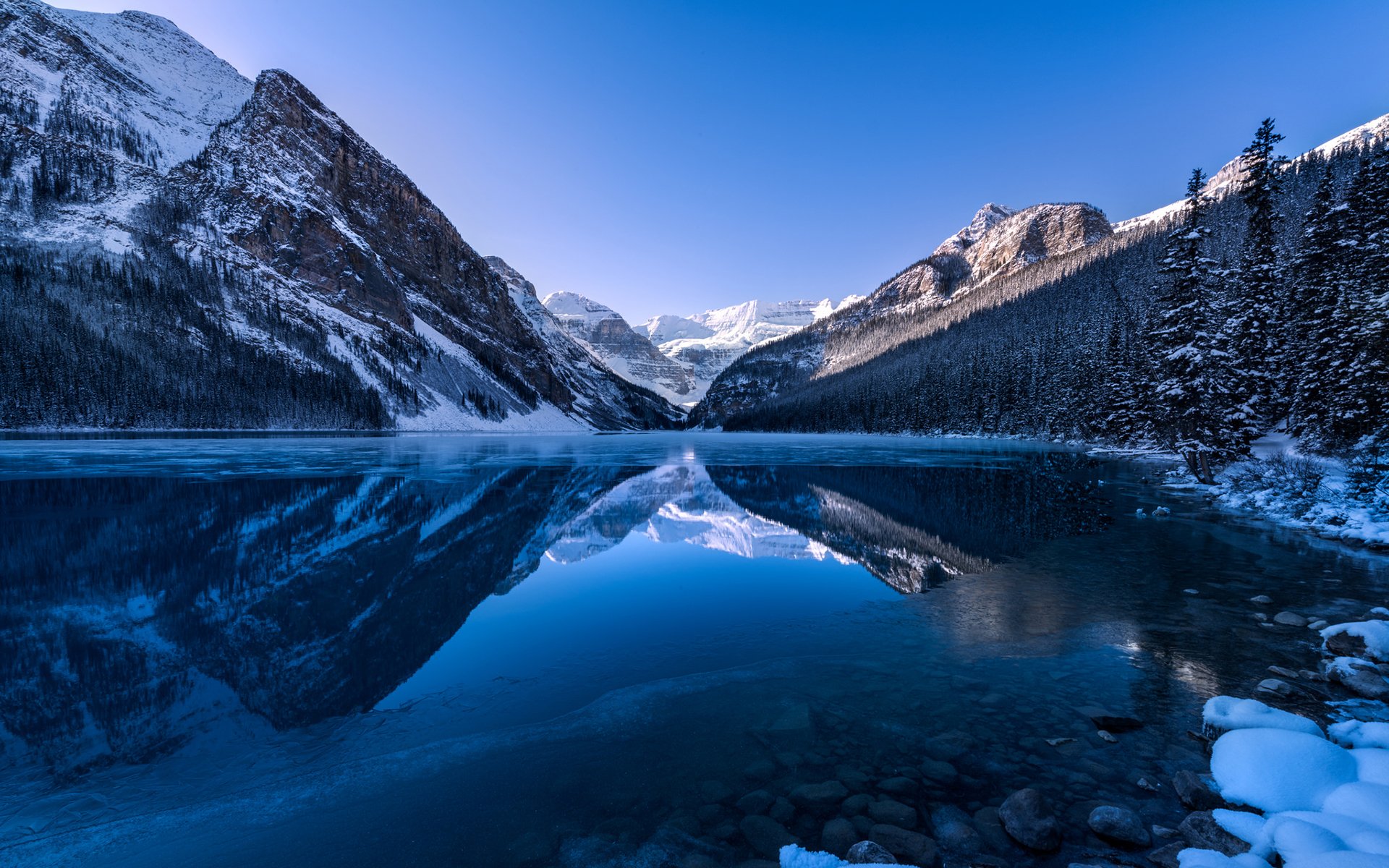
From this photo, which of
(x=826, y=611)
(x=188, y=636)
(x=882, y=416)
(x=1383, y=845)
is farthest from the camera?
(x=882, y=416)

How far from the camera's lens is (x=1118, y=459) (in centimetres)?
4262

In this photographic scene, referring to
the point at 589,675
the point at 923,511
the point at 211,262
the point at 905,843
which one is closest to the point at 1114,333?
the point at 923,511

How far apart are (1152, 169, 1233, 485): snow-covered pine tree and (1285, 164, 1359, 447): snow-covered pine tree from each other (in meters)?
4.68

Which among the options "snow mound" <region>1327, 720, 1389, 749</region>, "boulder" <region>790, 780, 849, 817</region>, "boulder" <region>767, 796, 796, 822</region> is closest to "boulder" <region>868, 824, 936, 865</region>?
"boulder" <region>790, 780, 849, 817</region>

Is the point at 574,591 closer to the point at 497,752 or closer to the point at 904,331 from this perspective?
the point at 497,752

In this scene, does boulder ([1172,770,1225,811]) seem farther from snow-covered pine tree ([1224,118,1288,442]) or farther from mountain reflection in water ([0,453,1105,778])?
snow-covered pine tree ([1224,118,1288,442])

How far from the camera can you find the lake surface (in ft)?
14.2

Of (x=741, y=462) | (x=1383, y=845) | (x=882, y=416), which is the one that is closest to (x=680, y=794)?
(x=1383, y=845)

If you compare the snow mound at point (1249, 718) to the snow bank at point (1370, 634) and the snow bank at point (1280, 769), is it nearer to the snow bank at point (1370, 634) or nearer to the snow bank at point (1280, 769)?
the snow bank at point (1280, 769)

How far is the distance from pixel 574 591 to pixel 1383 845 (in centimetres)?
1020

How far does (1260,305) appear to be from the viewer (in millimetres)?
28859

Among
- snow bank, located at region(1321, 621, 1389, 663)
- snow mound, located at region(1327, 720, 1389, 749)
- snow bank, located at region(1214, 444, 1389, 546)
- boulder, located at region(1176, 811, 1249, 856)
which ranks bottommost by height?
boulder, located at region(1176, 811, 1249, 856)

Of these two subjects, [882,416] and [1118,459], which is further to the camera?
[882,416]

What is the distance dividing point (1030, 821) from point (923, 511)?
54.2 feet
